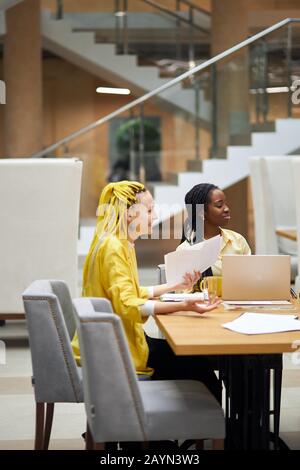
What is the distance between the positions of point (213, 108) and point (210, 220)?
6140 mm

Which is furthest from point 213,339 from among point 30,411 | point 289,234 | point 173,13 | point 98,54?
point 173,13

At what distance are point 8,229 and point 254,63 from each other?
16.9 feet

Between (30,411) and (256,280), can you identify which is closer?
(256,280)

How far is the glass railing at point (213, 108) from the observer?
1054 centimetres

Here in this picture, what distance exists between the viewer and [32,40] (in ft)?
43.4

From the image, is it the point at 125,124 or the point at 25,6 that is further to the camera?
the point at 25,6

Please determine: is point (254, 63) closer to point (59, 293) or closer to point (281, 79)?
point (281, 79)

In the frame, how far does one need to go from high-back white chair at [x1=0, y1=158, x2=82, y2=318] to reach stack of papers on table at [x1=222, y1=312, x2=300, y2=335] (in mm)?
2708

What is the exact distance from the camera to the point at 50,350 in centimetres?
354

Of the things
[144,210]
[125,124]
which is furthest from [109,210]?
[125,124]

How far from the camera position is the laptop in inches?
154

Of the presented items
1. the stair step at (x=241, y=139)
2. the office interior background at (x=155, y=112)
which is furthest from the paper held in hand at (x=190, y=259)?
the stair step at (x=241, y=139)

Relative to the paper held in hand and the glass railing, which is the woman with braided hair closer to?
the paper held in hand

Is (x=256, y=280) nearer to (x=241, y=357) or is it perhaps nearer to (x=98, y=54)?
(x=241, y=357)
